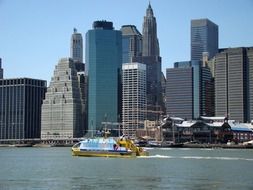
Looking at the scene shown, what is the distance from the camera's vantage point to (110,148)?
98500 millimetres

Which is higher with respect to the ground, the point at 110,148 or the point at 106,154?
the point at 110,148

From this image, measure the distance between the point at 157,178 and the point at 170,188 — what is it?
9.15m

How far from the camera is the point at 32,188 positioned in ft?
156

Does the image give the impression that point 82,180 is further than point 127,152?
No

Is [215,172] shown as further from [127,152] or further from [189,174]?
[127,152]

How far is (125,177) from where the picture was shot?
57.5 metres

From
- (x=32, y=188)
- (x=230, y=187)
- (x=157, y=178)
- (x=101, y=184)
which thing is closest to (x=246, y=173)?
(x=157, y=178)

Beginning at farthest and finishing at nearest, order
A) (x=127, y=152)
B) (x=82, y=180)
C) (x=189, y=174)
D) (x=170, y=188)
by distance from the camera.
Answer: (x=127, y=152), (x=189, y=174), (x=82, y=180), (x=170, y=188)

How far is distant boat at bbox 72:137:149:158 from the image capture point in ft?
319

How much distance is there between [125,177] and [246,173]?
1380 cm

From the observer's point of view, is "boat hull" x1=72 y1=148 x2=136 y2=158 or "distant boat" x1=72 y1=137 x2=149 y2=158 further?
"distant boat" x1=72 y1=137 x2=149 y2=158

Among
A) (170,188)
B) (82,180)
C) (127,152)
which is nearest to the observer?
(170,188)

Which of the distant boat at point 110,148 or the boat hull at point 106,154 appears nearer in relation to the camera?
the boat hull at point 106,154

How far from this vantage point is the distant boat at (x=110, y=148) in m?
97.3
